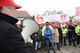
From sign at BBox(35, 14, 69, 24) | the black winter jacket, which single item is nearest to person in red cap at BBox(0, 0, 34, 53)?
the black winter jacket

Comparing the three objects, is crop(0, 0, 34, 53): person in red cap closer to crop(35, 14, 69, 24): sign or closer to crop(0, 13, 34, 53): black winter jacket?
crop(0, 13, 34, 53): black winter jacket

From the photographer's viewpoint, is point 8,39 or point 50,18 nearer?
point 8,39

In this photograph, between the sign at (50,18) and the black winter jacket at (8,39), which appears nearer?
the black winter jacket at (8,39)

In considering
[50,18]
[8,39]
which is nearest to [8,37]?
[8,39]

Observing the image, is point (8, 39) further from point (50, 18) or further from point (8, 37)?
point (50, 18)

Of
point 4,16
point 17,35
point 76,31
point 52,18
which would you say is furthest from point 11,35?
point 52,18

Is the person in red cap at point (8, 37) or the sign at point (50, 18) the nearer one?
the person in red cap at point (8, 37)

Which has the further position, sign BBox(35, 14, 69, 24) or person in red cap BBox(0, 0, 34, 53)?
sign BBox(35, 14, 69, 24)

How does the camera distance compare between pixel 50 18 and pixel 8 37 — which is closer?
pixel 8 37

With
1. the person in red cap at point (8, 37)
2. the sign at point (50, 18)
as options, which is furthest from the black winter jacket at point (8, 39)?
the sign at point (50, 18)

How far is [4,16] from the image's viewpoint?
1.00 m

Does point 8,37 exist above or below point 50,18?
above

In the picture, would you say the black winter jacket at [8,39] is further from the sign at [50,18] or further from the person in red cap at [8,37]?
the sign at [50,18]

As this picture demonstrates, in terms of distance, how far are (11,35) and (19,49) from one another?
0.44 ft
